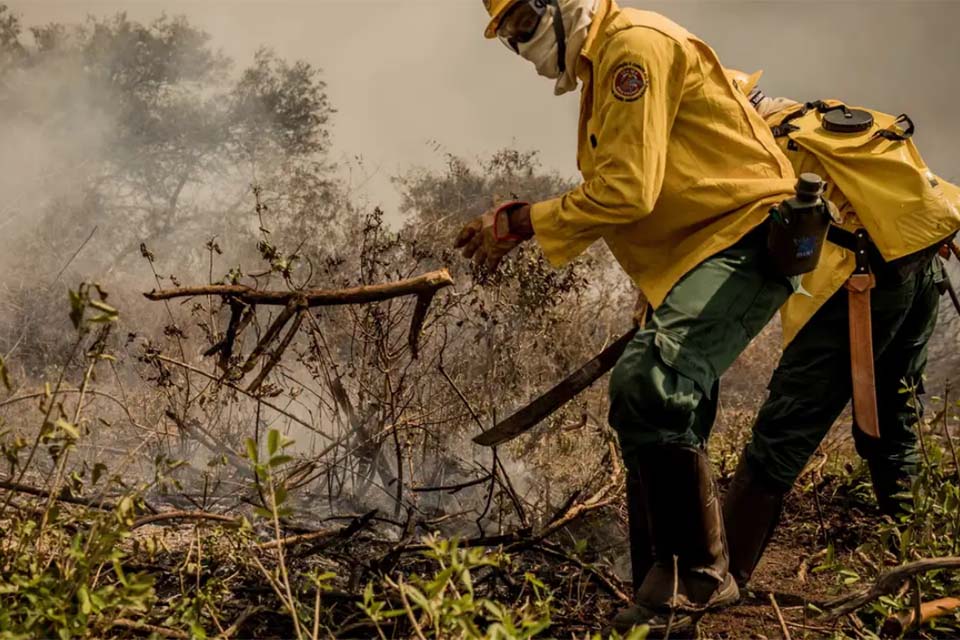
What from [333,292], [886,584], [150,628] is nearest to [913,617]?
[886,584]

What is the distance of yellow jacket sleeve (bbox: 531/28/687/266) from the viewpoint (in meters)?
2.23

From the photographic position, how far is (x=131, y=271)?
7.89m

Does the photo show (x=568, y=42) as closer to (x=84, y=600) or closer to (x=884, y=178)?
(x=884, y=178)

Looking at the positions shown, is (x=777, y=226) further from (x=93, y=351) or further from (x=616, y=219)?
(x=93, y=351)

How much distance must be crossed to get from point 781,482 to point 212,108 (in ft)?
27.1

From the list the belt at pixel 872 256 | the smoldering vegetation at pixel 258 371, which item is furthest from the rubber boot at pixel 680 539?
the belt at pixel 872 256

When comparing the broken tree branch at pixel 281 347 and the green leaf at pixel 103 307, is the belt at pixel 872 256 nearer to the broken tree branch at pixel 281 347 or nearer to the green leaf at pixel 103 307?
the broken tree branch at pixel 281 347

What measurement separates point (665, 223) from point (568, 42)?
55 cm

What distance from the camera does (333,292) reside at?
2375 millimetres

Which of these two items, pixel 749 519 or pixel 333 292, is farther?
pixel 749 519

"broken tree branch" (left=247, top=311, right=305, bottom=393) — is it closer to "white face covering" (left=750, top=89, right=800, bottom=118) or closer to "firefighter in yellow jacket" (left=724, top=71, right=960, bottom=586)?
"firefighter in yellow jacket" (left=724, top=71, right=960, bottom=586)

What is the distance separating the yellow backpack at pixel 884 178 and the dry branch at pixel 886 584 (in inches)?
40.3

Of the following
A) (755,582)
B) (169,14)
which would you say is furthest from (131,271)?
(755,582)

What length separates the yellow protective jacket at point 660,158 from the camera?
7.37ft
